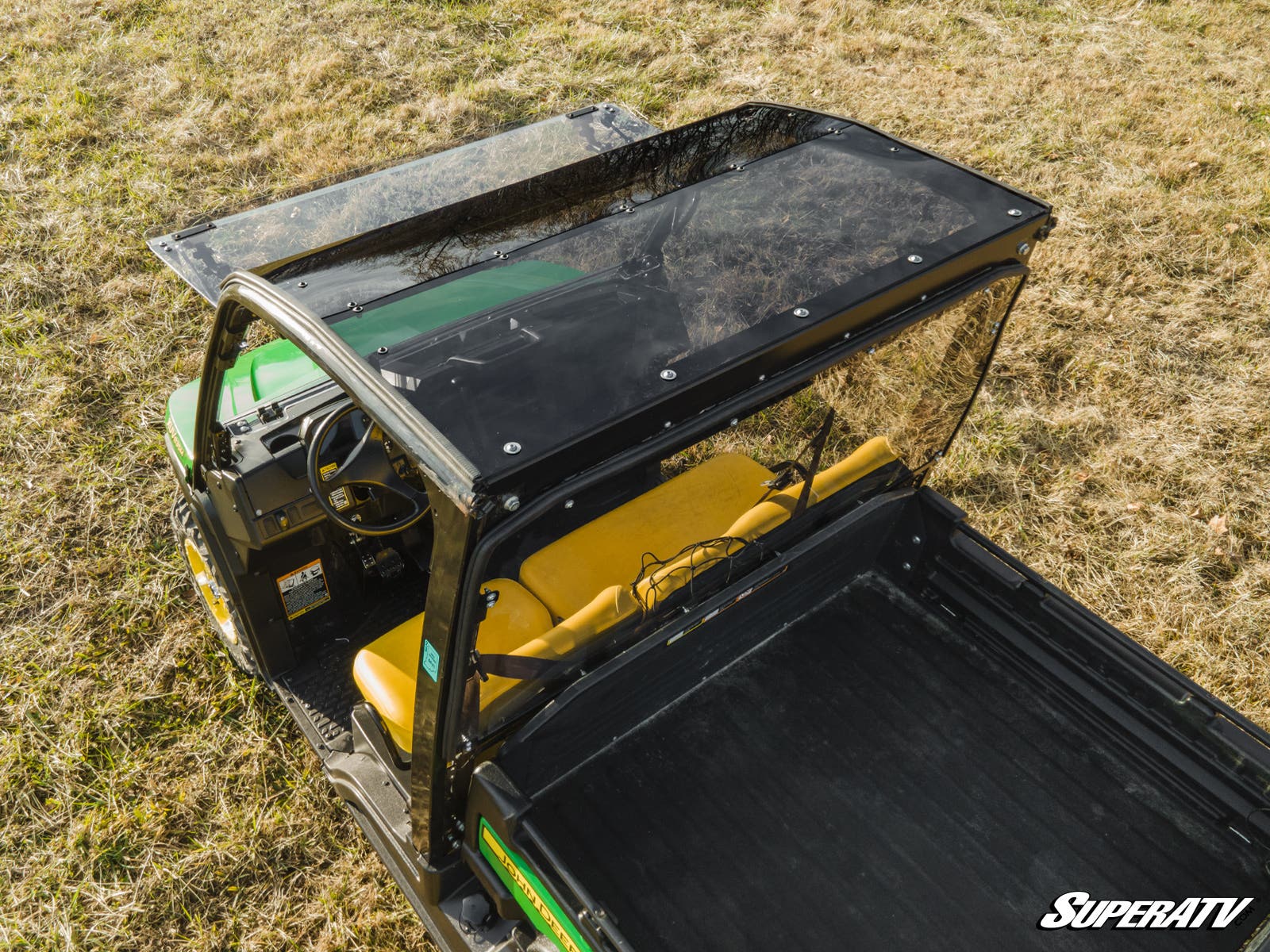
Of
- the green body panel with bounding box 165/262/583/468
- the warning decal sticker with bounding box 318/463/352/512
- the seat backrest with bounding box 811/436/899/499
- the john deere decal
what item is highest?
the green body panel with bounding box 165/262/583/468

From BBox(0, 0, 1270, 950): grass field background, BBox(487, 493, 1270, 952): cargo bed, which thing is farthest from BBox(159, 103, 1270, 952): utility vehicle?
BBox(0, 0, 1270, 950): grass field background

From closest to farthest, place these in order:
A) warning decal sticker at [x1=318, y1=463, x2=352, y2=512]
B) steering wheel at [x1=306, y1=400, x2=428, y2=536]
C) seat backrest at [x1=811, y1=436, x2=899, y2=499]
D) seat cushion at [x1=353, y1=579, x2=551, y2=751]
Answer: seat cushion at [x1=353, y1=579, x2=551, y2=751]
steering wheel at [x1=306, y1=400, x2=428, y2=536]
warning decal sticker at [x1=318, y1=463, x2=352, y2=512]
seat backrest at [x1=811, y1=436, x2=899, y2=499]

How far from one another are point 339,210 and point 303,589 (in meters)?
1.34

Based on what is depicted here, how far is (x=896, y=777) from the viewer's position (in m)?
2.70

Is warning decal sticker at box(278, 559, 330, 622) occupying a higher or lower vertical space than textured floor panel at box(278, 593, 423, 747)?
higher

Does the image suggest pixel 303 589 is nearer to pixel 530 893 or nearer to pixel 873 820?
pixel 530 893

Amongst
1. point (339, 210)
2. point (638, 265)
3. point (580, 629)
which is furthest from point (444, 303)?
point (339, 210)

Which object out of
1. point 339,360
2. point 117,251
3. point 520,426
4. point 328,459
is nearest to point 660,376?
point 520,426

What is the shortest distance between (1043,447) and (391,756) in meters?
3.45

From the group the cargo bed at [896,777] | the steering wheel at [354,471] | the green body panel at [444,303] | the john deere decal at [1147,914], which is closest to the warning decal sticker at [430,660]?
the cargo bed at [896,777]

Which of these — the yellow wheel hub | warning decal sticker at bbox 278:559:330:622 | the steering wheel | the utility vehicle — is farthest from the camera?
the yellow wheel hub

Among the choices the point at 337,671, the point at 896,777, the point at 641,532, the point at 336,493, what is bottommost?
the point at 337,671

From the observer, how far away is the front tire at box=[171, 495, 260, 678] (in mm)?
3178

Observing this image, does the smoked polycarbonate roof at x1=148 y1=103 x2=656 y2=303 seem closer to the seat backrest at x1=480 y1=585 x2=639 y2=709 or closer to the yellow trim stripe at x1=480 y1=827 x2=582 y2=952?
the seat backrest at x1=480 y1=585 x2=639 y2=709
